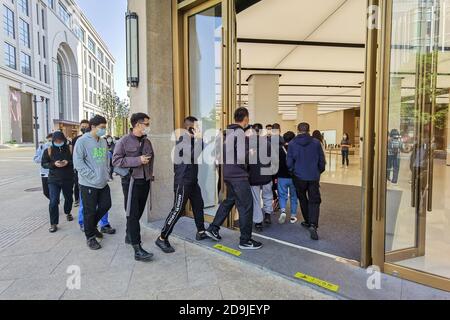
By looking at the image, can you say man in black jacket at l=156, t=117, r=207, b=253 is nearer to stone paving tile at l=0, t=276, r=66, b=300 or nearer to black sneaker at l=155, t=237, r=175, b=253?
black sneaker at l=155, t=237, r=175, b=253

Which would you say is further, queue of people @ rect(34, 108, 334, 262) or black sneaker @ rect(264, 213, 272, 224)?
black sneaker @ rect(264, 213, 272, 224)

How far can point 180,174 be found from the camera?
3967 mm

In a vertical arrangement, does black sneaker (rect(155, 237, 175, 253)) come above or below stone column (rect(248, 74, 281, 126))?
below

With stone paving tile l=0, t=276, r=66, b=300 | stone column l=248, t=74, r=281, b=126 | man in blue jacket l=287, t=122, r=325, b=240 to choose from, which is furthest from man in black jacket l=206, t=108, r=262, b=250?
stone column l=248, t=74, r=281, b=126

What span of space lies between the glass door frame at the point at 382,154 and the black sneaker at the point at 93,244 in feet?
11.3

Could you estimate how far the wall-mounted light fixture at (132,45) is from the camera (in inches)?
206

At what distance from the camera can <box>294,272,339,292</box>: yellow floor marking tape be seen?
2.98m

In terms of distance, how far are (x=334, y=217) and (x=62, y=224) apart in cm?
474

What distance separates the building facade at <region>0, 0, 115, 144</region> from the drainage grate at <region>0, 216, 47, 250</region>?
89.1 feet

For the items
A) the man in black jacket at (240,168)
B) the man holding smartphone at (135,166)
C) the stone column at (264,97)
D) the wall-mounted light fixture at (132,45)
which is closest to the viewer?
the man holding smartphone at (135,166)

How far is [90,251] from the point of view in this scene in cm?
411

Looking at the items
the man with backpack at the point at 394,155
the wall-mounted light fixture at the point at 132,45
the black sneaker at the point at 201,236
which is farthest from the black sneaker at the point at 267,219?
the wall-mounted light fixture at the point at 132,45

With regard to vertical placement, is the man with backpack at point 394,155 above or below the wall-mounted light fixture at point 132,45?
below

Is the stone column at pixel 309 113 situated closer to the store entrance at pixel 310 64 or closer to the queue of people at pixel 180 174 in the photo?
the store entrance at pixel 310 64
